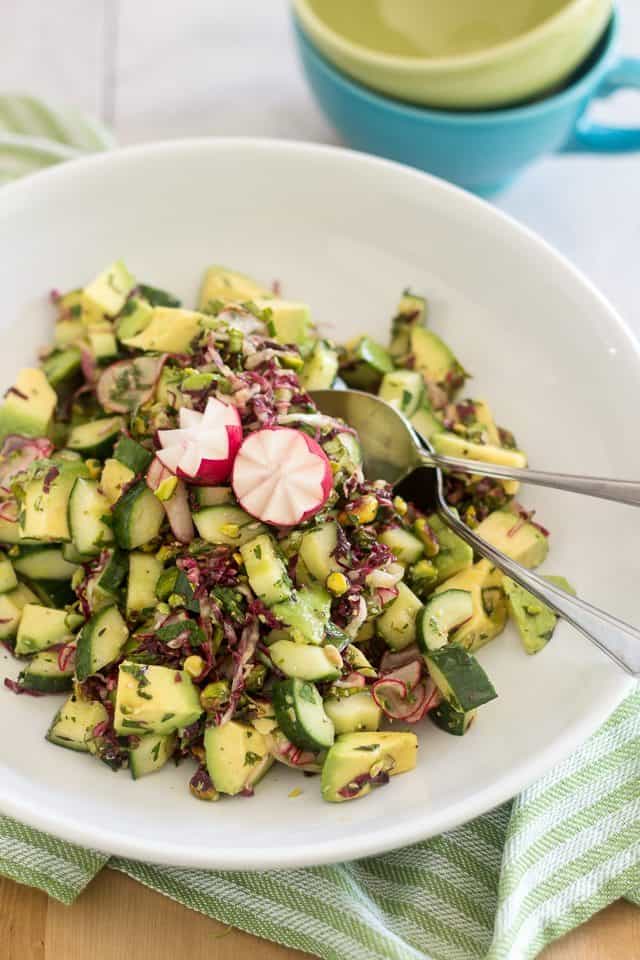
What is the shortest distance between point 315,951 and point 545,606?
0.87 metres

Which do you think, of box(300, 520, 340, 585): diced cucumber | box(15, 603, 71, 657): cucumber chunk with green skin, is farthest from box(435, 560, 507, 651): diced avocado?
box(15, 603, 71, 657): cucumber chunk with green skin

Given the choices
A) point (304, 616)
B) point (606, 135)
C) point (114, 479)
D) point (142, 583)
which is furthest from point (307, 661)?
point (606, 135)

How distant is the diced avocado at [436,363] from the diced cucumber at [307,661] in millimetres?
941

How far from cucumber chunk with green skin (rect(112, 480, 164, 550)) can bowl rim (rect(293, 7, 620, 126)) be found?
1566 mm

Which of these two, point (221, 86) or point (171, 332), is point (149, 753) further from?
point (221, 86)

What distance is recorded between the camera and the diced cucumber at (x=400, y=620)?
224cm

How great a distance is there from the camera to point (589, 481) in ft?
7.18

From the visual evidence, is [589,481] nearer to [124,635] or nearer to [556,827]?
[556,827]

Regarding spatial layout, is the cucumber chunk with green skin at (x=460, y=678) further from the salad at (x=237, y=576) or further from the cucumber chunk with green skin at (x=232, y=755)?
the cucumber chunk with green skin at (x=232, y=755)

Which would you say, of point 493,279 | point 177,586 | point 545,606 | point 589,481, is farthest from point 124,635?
point 493,279

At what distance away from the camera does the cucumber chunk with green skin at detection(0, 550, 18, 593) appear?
7.59ft

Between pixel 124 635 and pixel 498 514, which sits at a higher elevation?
pixel 498 514

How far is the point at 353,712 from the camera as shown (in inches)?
82.7

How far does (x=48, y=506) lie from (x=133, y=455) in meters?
0.22
